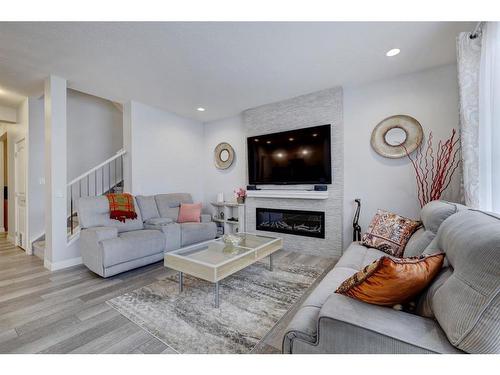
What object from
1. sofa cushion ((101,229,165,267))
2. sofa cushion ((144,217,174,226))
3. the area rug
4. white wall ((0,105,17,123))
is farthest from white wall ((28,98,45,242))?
the area rug

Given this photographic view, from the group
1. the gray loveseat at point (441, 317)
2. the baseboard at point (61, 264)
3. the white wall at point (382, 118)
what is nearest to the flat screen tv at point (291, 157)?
the white wall at point (382, 118)

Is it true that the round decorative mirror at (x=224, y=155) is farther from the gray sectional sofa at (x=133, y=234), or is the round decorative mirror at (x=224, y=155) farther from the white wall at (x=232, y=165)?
the gray sectional sofa at (x=133, y=234)

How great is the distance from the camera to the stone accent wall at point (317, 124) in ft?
11.1

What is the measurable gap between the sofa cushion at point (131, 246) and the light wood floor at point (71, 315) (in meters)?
0.22

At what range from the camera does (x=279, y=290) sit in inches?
91.4

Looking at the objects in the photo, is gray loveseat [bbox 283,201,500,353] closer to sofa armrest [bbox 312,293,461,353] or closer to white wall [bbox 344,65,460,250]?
sofa armrest [bbox 312,293,461,353]

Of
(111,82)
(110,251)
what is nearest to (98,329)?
(110,251)

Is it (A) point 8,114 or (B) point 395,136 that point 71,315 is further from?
(A) point 8,114

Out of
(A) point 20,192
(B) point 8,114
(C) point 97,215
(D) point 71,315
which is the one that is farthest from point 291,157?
(B) point 8,114

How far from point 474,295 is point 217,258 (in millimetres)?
1822

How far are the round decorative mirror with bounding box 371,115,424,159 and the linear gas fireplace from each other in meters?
1.24

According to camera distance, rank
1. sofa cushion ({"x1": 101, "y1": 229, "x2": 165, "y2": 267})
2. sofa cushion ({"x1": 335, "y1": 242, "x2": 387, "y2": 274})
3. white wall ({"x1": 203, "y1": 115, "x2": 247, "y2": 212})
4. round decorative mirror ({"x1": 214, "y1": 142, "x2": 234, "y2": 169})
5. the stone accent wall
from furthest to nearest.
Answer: round decorative mirror ({"x1": 214, "y1": 142, "x2": 234, "y2": 169}) → white wall ({"x1": 203, "y1": 115, "x2": 247, "y2": 212}) → the stone accent wall → sofa cushion ({"x1": 101, "y1": 229, "x2": 165, "y2": 267}) → sofa cushion ({"x1": 335, "y1": 242, "x2": 387, "y2": 274})

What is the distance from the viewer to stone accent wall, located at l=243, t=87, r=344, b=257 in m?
3.38
